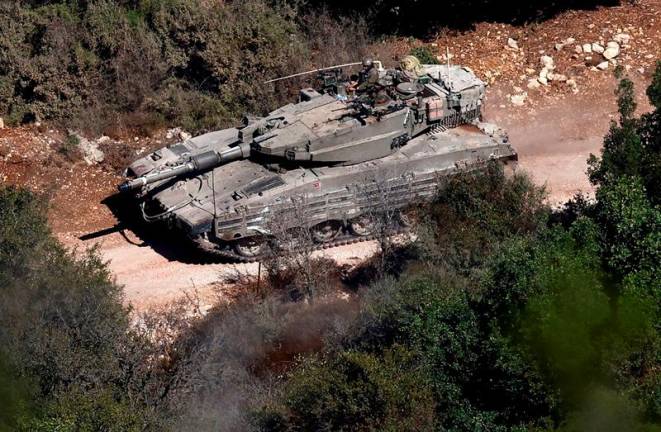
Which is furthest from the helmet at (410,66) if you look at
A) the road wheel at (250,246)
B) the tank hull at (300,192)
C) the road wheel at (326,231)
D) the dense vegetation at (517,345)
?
the dense vegetation at (517,345)

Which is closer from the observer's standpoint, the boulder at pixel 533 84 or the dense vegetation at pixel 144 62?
the dense vegetation at pixel 144 62

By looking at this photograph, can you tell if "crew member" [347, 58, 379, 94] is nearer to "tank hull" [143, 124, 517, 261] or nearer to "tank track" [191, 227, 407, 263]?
"tank hull" [143, 124, 517, 261]

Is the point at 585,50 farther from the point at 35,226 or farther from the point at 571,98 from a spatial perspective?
the point at 35,226

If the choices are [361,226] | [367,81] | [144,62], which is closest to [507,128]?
[367,81]

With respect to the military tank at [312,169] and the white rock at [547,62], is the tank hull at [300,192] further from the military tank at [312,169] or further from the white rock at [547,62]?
the white rock at [547,62]

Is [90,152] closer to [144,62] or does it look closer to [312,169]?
[144,62]

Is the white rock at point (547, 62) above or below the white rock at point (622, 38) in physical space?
below

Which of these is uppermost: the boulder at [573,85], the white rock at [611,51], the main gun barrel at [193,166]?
the main gun barrel at [193,166]

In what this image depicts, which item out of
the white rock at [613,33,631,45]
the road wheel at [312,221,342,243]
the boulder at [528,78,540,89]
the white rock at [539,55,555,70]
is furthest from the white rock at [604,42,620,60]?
the road wheel at [312,221,342,243]
